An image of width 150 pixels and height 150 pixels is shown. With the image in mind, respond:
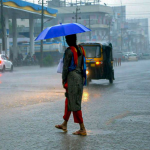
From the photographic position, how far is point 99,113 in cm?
1035

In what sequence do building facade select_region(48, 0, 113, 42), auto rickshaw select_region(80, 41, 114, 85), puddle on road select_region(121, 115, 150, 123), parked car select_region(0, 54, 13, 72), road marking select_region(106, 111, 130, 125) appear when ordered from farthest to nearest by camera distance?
building facade select_region(48, 0, 113, 42) < parked car select_region(0, 54, 13, 72) < auto rickshaw select_region(80, 41, 114, 85) < puddle on road select_region(121, 115, 150, 123) < road marking select_region(106, 111, 130, 125)

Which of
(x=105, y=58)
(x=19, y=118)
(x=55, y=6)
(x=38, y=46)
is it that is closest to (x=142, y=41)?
(x=55, y=6)

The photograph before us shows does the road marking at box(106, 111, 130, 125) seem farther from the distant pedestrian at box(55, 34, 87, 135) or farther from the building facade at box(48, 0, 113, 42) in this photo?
the building facade at box(48, 0, 113, 42)

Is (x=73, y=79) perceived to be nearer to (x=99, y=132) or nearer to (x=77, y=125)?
(x=99, y=132)

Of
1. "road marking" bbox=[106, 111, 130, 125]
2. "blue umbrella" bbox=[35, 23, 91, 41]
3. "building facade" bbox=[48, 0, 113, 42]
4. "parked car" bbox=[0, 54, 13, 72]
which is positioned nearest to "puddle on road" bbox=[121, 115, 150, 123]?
"road marking" bbox=[106, 111, 130, 125]

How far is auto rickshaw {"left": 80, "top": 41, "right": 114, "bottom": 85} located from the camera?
20891mm

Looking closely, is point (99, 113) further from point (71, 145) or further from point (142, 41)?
point (142, 41)

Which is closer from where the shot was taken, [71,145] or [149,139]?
[71,145]

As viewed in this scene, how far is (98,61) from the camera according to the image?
21.0 m

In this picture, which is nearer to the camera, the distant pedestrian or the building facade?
the distant pedestrian

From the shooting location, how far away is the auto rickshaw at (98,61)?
2089 centimetres

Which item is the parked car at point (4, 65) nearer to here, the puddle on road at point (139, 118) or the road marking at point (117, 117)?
the road marking at point (117, 117)

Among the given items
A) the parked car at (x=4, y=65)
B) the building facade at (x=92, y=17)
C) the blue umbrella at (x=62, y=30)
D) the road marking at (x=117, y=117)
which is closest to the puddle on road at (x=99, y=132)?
the road marking at (x=117, y=117)

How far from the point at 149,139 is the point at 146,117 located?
254cm
